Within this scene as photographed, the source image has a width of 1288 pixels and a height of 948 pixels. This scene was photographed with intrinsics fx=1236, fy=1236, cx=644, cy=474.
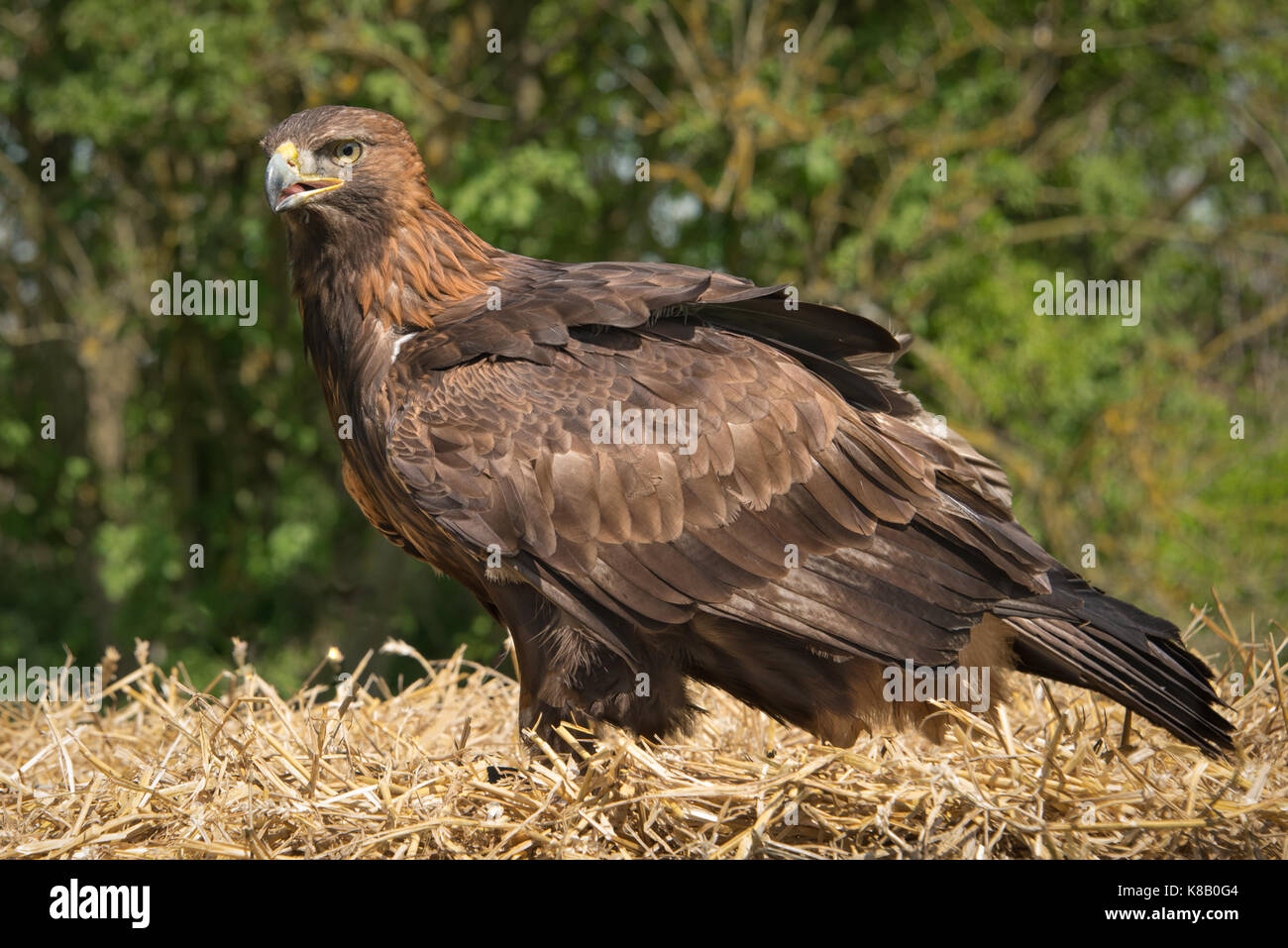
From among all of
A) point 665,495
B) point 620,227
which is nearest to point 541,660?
point 665,495

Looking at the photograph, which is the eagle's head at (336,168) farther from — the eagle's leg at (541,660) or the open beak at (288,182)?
the eagle's leg at (541,660)

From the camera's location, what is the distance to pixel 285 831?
2.86m

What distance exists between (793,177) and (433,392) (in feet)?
18.4

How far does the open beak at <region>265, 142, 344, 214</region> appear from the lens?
3.34 meters

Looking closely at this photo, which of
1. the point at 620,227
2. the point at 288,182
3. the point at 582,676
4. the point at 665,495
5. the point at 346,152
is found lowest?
the point at 582,676

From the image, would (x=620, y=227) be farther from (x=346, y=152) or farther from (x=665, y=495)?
(x=665, y=495)

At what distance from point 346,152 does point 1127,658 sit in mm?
2508

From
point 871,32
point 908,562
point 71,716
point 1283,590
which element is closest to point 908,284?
point 871,32

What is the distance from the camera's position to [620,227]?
8648mm

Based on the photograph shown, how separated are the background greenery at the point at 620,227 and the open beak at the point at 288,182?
408 centimetres

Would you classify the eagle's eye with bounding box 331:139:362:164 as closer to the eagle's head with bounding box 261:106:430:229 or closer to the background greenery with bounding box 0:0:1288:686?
the eagle's head with bounding box 261:106:430:229

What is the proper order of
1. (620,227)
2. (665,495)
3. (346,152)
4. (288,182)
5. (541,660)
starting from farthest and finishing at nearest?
(620,227) → (346,152) → (288,182) → (541,660) → (665,495)

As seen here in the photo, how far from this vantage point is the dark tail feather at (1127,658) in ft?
10.2

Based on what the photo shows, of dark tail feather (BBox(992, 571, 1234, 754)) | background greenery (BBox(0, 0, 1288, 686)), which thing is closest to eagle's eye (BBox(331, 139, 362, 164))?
dark tail feather (BBox(992, 571, 1234, 754))
